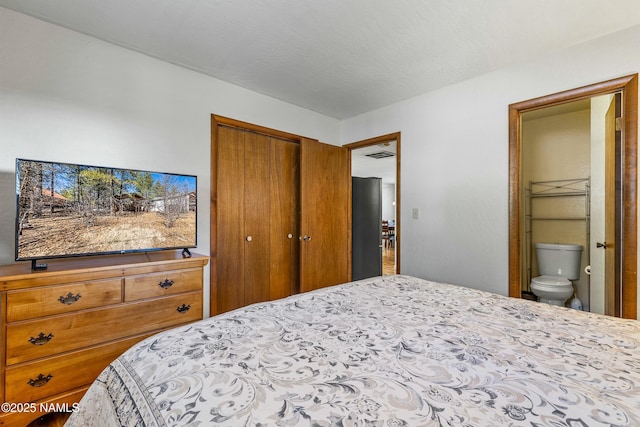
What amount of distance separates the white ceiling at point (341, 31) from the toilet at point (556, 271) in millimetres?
2423

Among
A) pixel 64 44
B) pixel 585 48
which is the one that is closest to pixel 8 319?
pixel 64 44

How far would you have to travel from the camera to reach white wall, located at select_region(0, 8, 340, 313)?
175cm

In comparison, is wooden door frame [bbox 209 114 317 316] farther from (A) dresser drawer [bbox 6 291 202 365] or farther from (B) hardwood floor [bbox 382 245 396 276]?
(B) hardwood floor [bbox 382 245 396 276]

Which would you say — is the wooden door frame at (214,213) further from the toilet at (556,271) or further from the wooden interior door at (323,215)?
the toilet at (556,271)

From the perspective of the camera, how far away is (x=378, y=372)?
2.56ft

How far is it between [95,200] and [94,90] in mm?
847

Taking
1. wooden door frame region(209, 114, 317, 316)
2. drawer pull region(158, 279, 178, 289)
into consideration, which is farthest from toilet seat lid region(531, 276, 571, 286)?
drawer pull region(158, 279, 178, 289)

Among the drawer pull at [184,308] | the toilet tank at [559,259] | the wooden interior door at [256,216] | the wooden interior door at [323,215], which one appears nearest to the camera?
Answer: the drawer pull at [184,308]

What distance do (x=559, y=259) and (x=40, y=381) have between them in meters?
4.88

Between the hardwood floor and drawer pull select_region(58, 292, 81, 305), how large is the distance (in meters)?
4.80

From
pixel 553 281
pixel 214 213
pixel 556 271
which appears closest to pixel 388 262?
pixel 556 271

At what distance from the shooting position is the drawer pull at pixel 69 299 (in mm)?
1570

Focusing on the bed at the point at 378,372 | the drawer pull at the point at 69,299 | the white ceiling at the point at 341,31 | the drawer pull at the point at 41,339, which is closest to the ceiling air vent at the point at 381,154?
the white ceiling at the point at 341,31

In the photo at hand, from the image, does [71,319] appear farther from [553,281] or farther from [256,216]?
[553,281]
